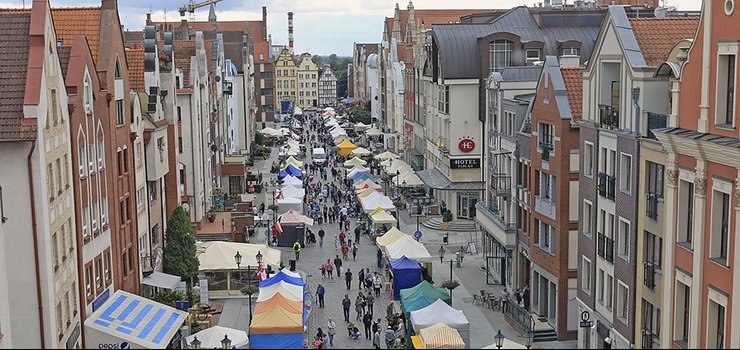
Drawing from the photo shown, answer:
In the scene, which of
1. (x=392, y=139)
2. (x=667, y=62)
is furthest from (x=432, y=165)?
(x=667, y=62)

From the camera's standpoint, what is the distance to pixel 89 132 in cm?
3064

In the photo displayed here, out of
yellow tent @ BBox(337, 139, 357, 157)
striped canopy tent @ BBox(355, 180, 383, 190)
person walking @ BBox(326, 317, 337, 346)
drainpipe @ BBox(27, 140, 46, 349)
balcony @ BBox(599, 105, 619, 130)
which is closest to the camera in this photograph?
drainpipe @ BBox(27, 140, 46, 349)

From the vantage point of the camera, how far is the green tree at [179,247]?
4038 centimetres

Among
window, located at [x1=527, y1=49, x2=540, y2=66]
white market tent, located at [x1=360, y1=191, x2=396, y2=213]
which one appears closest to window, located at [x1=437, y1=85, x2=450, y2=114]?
window, located at [x1=527, y1=49, x2=540, y2=66]

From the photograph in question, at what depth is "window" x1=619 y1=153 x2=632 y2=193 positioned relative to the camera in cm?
2877

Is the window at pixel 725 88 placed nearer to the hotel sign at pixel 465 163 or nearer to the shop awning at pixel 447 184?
the shop awning at pixel 447 184

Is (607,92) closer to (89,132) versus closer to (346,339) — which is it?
(346,339)

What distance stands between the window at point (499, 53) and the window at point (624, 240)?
108 ft

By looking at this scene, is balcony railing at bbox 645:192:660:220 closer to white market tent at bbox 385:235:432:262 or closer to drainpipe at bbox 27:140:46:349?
drainpipe at bbox 27:140:46:349

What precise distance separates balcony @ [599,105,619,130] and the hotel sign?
31.9m

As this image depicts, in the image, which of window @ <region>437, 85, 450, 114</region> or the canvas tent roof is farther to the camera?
window @ <region>437, 85, 450, 114</region>

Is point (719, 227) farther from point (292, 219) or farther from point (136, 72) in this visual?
point (292, 219)

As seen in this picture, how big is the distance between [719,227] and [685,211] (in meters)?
1.83

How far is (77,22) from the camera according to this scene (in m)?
35.3
